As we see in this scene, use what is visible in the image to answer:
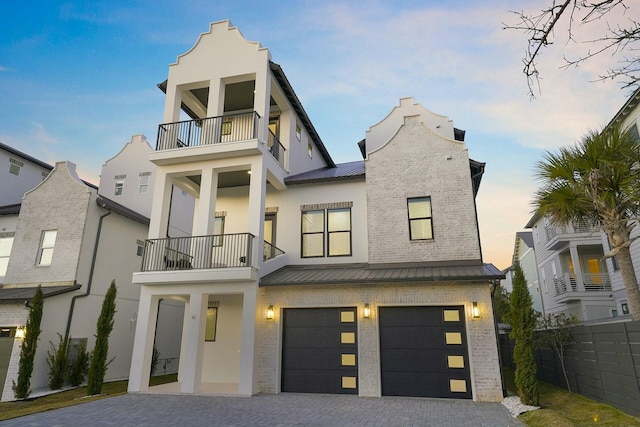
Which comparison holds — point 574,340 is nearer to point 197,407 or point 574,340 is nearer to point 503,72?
point 503,72

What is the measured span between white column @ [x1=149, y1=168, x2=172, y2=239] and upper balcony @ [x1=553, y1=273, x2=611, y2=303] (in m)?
22.1

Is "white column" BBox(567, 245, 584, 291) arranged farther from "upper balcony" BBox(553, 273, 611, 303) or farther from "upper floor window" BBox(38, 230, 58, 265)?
"upper floor window" BBox(38, 230, 58, 265)

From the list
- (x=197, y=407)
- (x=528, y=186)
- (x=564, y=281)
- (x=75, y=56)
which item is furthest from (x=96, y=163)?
(x=564, y=281)

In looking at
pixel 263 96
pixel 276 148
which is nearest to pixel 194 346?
pixel 276 148

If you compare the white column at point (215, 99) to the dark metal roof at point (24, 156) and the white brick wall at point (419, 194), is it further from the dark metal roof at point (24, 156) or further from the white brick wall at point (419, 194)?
the dark metal roof at point (24, 156)

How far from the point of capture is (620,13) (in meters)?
3.48

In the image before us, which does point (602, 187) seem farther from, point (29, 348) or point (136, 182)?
point (136, 182)

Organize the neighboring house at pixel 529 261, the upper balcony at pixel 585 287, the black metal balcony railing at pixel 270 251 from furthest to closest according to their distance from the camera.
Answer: the neighboring house at pixel 529 261
the upper balcony at pixel 585 287
the black metal balcony railing at pixel 270 251

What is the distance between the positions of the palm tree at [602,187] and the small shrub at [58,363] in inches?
631

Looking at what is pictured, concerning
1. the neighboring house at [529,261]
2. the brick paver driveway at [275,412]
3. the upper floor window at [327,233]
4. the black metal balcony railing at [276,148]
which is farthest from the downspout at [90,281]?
the neighboring house at [529,261]

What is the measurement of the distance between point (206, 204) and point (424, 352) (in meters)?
8.25

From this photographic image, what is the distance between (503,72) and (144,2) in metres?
13.2

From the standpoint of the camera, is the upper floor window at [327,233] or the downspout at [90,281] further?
the downspout at [90,281]

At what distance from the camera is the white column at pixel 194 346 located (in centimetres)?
1106
